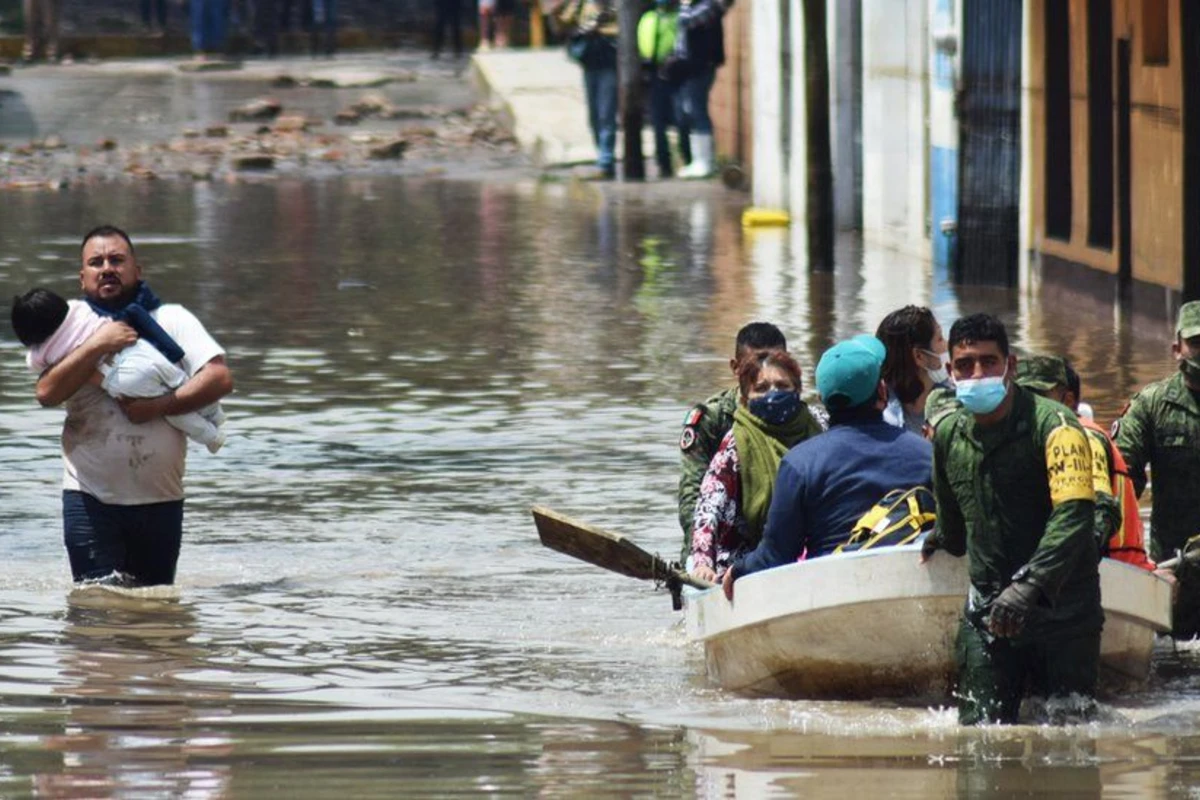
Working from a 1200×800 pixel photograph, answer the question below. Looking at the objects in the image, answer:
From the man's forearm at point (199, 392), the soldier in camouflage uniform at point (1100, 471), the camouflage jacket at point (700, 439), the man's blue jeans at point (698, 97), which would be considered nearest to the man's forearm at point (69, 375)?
the man's forearm at point (199, 392)

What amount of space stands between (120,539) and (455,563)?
1729mm

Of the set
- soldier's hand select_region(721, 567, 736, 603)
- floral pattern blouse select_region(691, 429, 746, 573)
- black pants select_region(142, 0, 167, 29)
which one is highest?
black pants select_region(142, 0, 167, 29)

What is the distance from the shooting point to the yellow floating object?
93.3ft

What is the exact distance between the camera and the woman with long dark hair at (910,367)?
405 inches

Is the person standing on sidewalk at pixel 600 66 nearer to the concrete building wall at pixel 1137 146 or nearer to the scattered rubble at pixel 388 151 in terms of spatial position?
the scattered rubble at pixel 388 151

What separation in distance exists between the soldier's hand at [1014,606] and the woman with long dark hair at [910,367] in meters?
1.79

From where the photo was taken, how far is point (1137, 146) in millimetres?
19719

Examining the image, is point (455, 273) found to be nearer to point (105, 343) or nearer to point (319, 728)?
point (105, 343)

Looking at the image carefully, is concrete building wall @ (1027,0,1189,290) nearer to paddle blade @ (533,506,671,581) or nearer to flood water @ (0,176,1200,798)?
flood water @ (0,176,1200,798)

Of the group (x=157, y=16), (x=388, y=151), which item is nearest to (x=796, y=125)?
(x=388, y=151)

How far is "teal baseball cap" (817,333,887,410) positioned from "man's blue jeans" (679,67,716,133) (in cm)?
2222

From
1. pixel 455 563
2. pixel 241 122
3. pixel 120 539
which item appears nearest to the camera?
pixel 120 539

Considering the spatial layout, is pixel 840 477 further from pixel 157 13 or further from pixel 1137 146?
pixel 157 13

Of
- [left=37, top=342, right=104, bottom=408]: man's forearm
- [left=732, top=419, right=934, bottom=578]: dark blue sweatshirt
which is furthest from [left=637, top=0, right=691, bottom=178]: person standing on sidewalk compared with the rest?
[left=732, top=419, right=934, bottom=578]: dark blue sweatshirt
